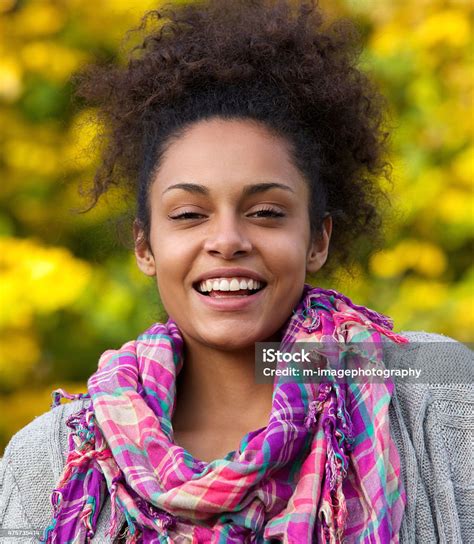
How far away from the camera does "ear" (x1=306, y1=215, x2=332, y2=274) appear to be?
2461 millimetres

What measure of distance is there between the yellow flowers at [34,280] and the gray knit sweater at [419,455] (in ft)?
5.37

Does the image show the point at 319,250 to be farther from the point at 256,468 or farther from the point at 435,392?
the point at 256,468

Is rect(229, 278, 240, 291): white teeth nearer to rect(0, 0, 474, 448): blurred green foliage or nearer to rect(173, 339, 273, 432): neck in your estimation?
rect(173, 339, 273, 432): neck

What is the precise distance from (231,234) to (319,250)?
383 mm

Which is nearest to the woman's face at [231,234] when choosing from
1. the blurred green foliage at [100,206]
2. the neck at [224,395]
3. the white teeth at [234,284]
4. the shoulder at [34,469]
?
the white teeth at [234,284]

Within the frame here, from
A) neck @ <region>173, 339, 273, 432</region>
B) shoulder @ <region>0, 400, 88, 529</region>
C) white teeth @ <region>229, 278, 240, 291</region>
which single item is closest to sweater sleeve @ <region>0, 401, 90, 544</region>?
shoulder @ <region>0, 400, 88, 529</region>

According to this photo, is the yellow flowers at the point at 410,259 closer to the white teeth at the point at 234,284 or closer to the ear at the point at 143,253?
the ear at the point at 143,253

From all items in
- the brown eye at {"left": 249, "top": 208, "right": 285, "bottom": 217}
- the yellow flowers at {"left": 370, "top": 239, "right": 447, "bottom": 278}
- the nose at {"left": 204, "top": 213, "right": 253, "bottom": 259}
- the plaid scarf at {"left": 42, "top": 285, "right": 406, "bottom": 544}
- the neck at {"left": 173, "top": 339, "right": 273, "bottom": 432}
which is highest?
the yellow flowers at {"left": 370, "top": 239, "right": 447, "bottom": 278}

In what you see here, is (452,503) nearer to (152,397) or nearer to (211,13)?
(152,397)

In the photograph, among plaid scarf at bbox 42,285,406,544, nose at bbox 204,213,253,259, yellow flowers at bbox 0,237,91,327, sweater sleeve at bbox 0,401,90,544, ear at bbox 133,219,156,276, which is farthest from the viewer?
yellow flowers at bbox 0,237,91,327

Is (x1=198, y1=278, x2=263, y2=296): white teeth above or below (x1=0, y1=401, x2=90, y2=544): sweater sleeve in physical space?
above

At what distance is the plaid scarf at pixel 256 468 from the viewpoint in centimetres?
207

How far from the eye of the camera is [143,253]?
255cm

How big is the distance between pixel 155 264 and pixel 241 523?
2.29 feet
